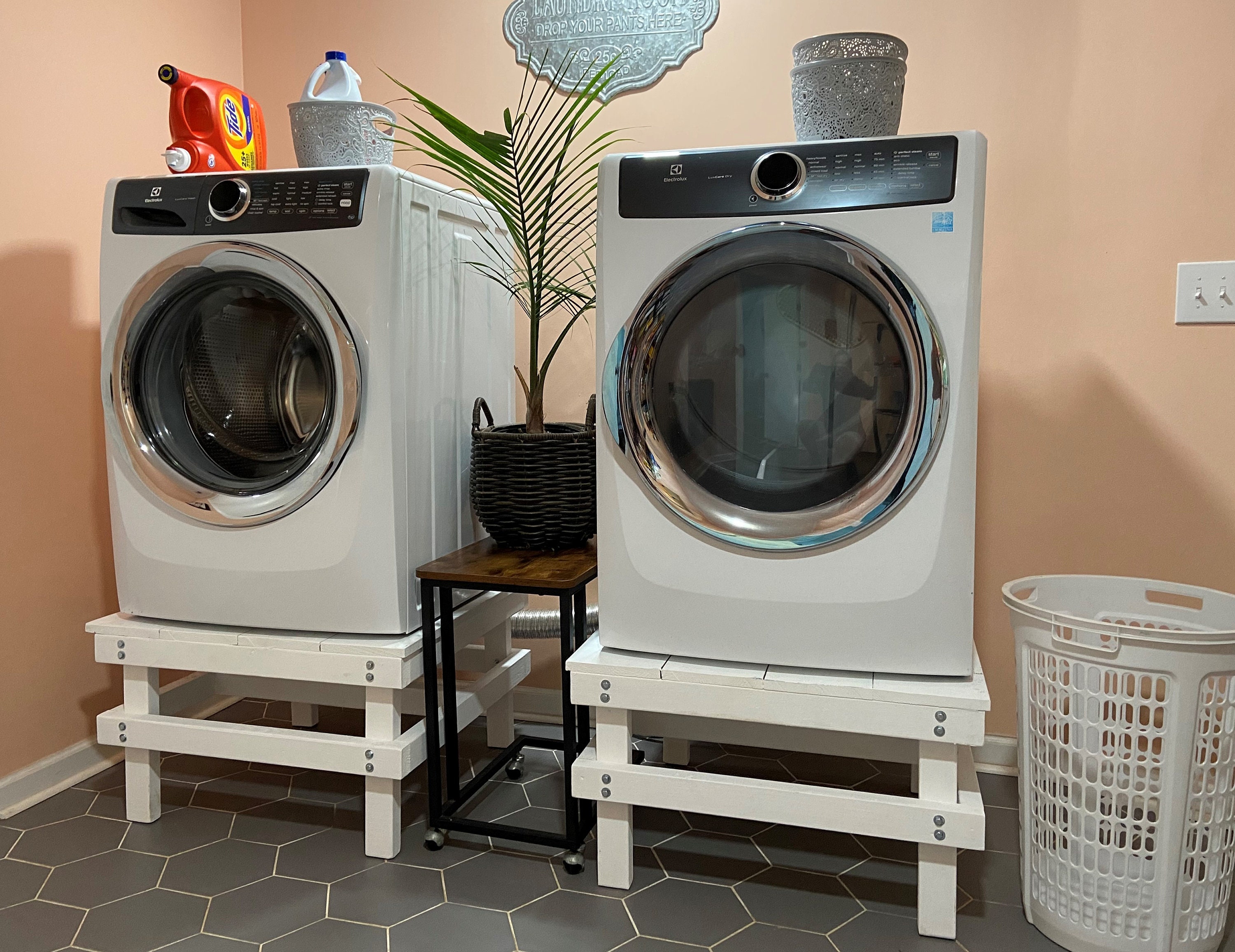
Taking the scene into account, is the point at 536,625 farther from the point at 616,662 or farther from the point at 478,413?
the point at 616,662

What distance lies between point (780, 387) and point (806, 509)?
0.20m

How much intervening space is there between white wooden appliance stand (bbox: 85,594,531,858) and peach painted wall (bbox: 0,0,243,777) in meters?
0.26

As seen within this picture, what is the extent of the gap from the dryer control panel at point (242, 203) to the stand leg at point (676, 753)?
4.30ft

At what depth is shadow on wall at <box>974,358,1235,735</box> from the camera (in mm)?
1974

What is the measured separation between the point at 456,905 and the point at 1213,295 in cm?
185

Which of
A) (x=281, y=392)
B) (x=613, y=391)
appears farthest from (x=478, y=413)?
(x=613, y=391)

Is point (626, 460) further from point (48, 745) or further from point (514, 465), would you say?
point (48, 745)

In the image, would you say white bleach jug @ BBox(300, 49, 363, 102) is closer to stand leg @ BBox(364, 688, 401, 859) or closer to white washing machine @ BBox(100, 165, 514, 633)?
white washing machine @ BBox(100, 165, 514, 633)

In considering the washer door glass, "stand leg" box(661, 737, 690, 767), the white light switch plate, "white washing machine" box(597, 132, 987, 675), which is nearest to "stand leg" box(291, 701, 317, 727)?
the washer door glass

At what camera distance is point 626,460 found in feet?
5.11

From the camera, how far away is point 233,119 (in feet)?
6.19

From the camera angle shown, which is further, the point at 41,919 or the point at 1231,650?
the point at 41,919

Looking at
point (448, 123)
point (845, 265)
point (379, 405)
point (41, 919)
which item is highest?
point (448, 123)

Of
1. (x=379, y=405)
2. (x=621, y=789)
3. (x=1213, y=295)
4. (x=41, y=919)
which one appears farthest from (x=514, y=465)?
(x=1213, y=295)
